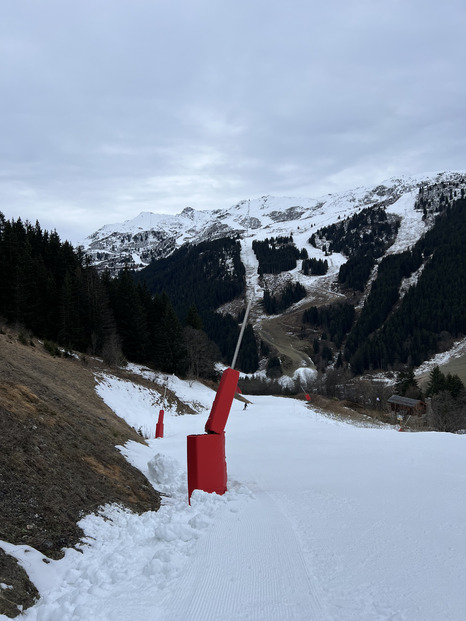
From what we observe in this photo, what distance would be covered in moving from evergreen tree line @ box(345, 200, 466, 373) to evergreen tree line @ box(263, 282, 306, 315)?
109 ft

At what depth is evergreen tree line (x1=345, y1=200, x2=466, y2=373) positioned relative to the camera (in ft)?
412

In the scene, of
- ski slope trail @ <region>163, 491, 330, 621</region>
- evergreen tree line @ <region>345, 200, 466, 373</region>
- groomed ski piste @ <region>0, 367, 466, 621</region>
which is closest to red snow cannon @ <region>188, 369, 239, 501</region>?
groomed ski piste @ <region>0, 367, 466, 621</region>

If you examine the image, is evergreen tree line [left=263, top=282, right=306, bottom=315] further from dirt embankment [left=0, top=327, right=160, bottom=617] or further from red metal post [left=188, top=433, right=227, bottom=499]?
red metal post [left=188, top=433, right=227, bottom=499]

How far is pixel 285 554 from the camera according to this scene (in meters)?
3.86

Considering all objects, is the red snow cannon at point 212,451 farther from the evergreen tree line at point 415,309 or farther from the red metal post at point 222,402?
the evergreen tree line at point 415,309

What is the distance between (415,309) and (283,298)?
6098 cm

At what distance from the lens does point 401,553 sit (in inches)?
138

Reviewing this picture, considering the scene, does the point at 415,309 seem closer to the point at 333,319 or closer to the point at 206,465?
the point at 333,319

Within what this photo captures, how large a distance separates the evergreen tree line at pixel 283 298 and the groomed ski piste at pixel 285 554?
176 meters

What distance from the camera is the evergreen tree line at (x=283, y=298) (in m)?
182

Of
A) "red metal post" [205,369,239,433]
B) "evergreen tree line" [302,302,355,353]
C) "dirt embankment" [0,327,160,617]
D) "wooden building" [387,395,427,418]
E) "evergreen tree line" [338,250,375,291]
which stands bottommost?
"wooden building" [387,395,427,418]

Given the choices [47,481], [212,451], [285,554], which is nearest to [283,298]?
[212,451]

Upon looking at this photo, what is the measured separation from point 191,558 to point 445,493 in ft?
9.94

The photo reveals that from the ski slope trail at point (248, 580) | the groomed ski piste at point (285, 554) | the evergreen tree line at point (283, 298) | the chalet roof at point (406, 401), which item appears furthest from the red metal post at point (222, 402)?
the evergreen tree line at point (283, 298)
